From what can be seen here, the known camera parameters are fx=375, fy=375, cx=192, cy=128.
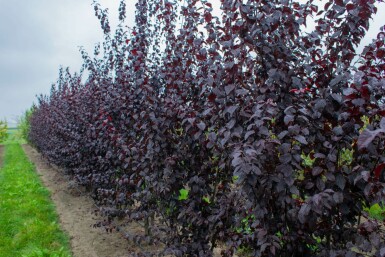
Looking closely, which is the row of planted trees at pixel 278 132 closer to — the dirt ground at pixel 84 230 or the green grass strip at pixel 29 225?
the dirt ground at pixel 84 230

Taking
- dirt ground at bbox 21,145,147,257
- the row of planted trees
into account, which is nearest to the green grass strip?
dirt ground at bbox 21,145,147,257

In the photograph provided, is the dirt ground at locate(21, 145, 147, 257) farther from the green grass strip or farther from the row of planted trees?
the row of planted trees

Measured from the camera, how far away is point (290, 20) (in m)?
2.43

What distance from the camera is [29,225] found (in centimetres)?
643

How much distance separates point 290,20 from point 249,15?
0.27 meters

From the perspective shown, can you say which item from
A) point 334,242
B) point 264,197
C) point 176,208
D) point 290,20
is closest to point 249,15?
point 290,20

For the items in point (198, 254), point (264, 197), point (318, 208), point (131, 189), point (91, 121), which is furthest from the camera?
Answer: point (91, 121)

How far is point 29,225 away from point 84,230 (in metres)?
0.94

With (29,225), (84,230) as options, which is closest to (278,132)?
(84,230)

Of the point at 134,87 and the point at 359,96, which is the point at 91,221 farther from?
the point at 359,96

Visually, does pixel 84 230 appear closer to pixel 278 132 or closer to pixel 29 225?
pixel 29 225

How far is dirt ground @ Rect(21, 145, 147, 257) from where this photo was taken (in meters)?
5.41

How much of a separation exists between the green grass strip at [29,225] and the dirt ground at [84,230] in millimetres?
166

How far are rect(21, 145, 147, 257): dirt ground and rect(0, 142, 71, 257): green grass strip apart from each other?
0.17 m
